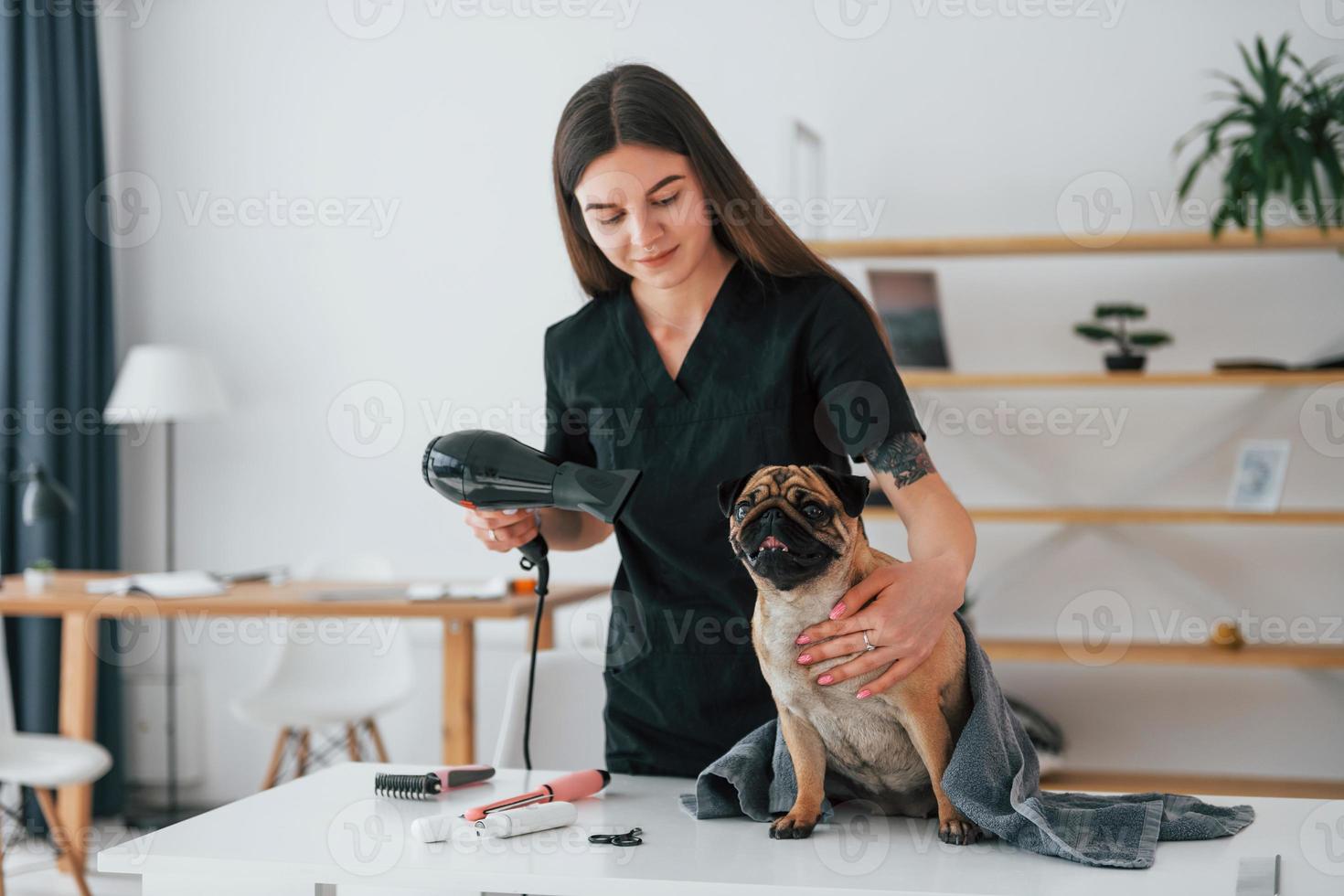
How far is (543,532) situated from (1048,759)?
224 cm

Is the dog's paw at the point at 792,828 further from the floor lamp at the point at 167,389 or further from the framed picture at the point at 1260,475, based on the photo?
the floor lamp at the point at 167,389

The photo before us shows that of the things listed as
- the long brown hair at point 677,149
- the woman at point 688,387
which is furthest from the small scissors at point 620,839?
the long brown hair at point 677,149

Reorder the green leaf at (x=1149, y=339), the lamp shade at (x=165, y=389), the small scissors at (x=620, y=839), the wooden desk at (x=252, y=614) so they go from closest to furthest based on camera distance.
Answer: the small scissors at (x=620, y=839) < the wooden desk at (x=252, y=614) < the green leaf at (x=1149, y=339) < the lamp shade at (x=165, y=389)

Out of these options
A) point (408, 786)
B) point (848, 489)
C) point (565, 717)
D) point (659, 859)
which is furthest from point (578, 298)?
point (659, 859)

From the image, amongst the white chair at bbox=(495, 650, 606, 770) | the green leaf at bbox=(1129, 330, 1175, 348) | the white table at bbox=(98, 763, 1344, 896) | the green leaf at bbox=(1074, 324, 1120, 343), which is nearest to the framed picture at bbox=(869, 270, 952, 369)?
the green leaf at bbox=(1074, 324, 1120, 343)

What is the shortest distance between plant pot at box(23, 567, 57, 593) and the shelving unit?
219cm

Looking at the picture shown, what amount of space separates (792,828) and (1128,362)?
8.11 ft

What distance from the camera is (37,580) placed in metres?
3.31

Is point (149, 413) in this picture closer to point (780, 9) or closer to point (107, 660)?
point (107, 660)

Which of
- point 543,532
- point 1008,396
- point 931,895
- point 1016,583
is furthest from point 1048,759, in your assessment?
point 931,895

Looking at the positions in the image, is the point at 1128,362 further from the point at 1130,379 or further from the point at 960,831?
the point at 960,831

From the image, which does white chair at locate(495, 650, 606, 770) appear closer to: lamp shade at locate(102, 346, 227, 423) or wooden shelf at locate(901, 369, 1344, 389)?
wooden shelf at locate(901, 369, 1344, 389)

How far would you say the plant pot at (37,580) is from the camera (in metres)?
3.28

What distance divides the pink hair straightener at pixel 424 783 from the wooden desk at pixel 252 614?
167 centimetres
